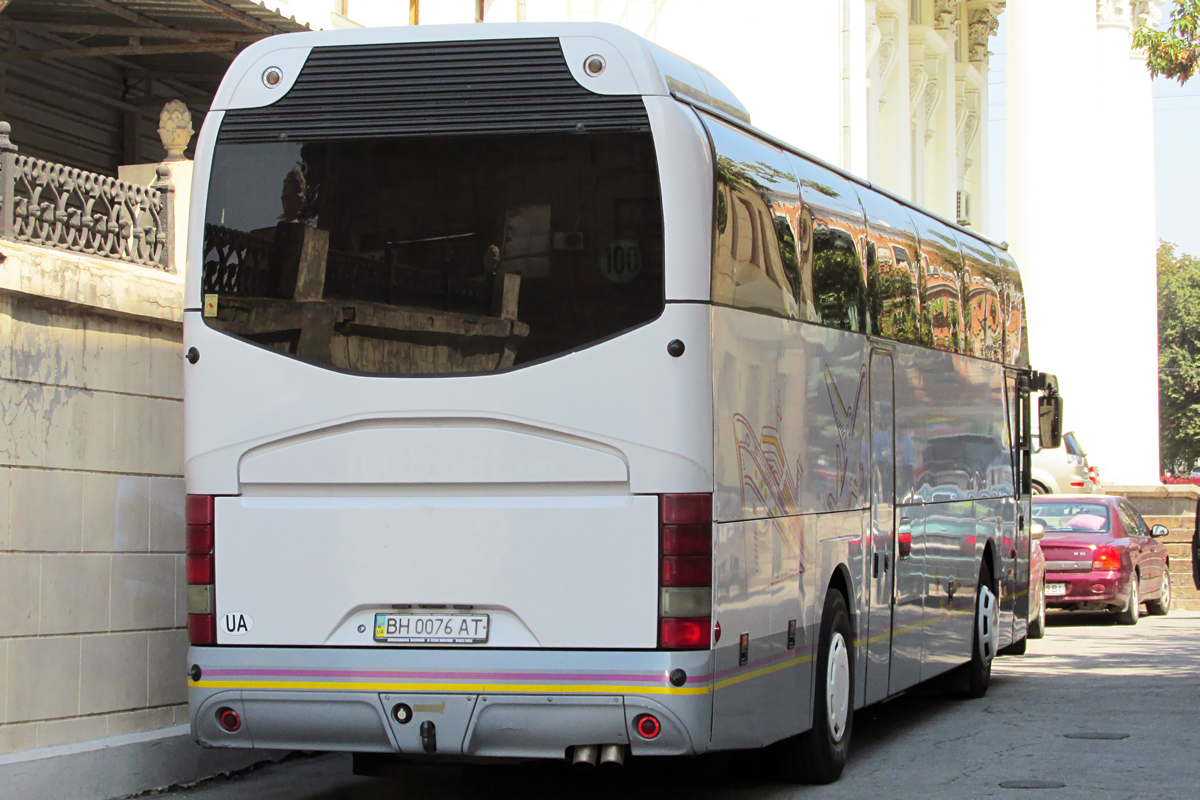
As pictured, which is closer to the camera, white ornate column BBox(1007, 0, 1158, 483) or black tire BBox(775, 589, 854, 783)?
black tire BBox(775, 589, 854, 783)

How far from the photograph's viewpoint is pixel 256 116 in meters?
8.04

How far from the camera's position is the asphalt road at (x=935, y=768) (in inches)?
370

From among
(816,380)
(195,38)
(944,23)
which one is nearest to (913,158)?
(944,23)

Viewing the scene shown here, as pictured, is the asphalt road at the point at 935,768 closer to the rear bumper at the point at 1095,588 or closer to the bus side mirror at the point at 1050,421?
the bus side mirror at the point at 1050,421

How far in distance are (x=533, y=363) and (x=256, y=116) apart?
1741 millimetres

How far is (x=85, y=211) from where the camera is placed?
31.8 ft

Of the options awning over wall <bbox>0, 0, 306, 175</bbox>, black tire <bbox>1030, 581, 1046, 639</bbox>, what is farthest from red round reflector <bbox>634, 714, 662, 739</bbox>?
black tire <bbox>1030, 581, 1046, 639</bbox>

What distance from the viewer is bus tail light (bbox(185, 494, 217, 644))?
7938mm

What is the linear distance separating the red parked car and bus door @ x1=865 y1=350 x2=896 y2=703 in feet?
35.1

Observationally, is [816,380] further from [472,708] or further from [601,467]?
[472,708]

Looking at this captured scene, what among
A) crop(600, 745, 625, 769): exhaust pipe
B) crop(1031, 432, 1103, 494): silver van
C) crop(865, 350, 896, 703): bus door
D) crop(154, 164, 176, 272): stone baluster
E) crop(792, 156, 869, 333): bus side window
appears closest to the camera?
crop(600, 745, 625, 769): exhaust pipe

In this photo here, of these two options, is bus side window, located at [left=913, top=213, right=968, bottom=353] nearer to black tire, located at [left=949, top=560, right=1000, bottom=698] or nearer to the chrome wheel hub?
black tire, located at [left=949, top=560, right=1000, bottom=698]

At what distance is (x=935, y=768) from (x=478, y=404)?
4.03 meters

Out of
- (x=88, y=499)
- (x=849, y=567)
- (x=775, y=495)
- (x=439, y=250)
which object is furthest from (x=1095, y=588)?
(x=439, y=250)
